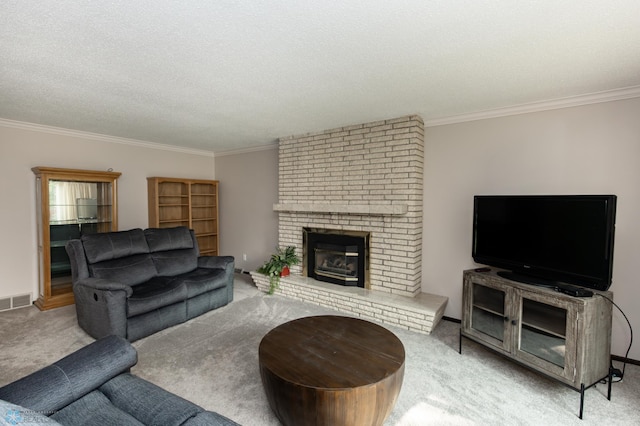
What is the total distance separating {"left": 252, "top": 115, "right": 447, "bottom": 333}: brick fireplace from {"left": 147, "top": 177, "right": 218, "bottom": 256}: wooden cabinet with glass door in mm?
1876

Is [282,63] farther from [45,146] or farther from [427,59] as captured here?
[45,146]

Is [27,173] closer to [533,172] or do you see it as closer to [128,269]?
[128,269]

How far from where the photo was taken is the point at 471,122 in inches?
129

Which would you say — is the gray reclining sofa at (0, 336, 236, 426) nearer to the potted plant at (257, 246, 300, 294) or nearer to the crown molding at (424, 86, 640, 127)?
the potted plant at (257, 246, 300, 294)

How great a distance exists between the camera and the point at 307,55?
6.44 feet

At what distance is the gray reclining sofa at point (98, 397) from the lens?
51.4 inches

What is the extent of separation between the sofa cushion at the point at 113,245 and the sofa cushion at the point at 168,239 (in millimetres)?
83

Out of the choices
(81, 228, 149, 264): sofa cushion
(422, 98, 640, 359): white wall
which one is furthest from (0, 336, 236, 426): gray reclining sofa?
(422, 98, 640, 359): white wall

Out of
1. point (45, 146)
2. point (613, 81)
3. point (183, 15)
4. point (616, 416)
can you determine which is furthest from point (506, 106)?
point (45, 146)

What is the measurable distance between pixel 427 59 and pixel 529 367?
2438 millimetres

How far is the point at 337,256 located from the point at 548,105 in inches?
115

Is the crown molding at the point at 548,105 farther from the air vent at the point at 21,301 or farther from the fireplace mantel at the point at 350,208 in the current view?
the air vent at the point at 21,301

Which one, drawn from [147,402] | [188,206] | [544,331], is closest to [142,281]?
[188,206]

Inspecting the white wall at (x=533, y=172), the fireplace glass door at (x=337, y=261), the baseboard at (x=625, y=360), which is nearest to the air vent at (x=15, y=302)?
the fireplace glass door at (x=337, y=261)
